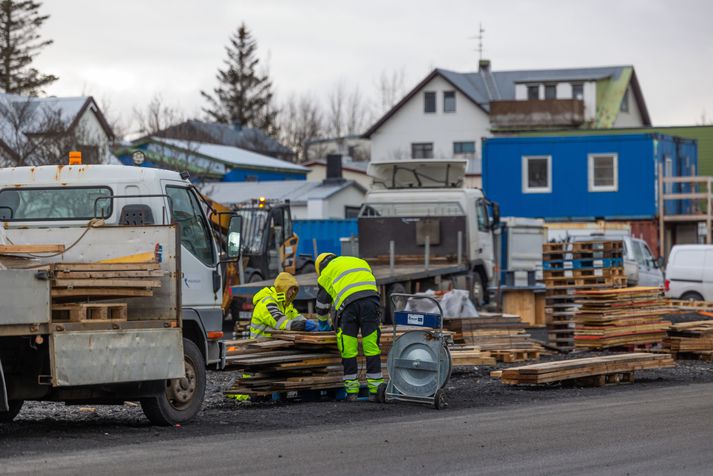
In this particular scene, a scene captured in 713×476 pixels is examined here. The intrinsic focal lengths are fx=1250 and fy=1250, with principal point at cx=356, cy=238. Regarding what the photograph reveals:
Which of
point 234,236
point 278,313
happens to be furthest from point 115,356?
point 278,313

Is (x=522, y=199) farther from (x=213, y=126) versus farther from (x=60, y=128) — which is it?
(x=213, y=126)

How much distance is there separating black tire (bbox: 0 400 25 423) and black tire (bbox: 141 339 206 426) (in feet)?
4.28

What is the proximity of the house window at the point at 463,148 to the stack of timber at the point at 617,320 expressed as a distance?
194 ft

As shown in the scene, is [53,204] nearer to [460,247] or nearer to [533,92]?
[460,247]

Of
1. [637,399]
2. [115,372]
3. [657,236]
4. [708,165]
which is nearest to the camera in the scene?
[115,372]

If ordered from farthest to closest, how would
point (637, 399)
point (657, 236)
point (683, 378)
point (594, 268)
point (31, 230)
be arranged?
point (657, 236), point (594, 268), point (683, 378), point (637, 399), point (31, 230)

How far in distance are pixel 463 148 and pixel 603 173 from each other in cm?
3640

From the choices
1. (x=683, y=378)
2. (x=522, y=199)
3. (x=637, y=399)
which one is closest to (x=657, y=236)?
(x=522, y=199)

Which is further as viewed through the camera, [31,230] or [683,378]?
[683,378]

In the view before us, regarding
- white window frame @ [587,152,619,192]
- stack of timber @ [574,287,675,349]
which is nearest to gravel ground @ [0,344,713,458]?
stack of timber @ [574,287,675,349]

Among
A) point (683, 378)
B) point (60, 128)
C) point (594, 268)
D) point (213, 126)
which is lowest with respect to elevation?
point (683, 378)

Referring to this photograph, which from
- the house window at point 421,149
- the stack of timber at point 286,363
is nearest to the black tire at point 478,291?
the stack of timber at point 286,363

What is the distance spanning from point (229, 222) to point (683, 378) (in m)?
7.66

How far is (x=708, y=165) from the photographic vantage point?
177 ft
